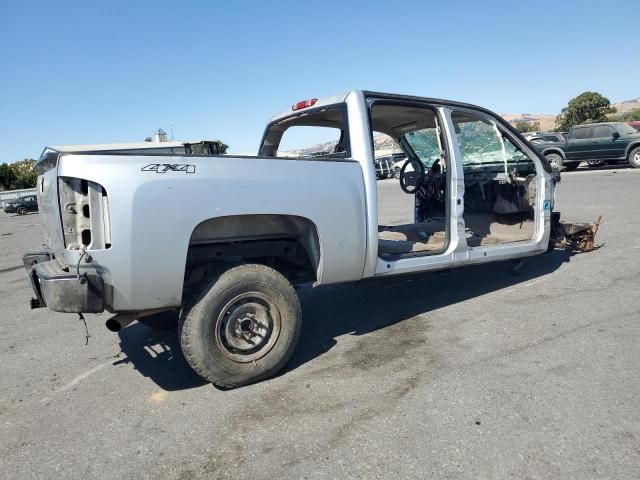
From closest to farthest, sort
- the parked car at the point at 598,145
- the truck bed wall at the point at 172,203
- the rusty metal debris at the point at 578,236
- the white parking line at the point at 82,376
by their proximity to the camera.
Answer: the truck bed wall at the point at 172,203, the white parking line at the point at 82,376, the rusty metal debris at the point at 578,236, the parked car at the point at 598,145

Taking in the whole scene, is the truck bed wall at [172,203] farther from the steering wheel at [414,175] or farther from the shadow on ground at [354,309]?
the steering wheel at [414,175]

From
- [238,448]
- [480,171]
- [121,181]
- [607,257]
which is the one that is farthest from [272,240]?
[607,257]

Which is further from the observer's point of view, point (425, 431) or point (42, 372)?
point (42, 372)

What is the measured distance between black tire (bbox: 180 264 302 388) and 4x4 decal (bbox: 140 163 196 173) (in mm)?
759

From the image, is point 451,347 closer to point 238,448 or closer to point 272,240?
point 272,240

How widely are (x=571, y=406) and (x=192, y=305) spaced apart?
2.43 m

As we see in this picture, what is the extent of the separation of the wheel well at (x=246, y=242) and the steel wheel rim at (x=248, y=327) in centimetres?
34

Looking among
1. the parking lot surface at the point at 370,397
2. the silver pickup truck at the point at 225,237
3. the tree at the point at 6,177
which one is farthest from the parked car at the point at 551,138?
the tree at the point at 6,177

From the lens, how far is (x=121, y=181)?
278 cm

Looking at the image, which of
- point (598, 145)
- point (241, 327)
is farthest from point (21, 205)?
point (241, 327)

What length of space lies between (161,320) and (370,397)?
7.47 ft

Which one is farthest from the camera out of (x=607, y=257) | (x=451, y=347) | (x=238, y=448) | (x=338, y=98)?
(x=607, y=257)

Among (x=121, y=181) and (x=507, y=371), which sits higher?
(x=121, y=181)

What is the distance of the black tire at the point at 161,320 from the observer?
4.38m
